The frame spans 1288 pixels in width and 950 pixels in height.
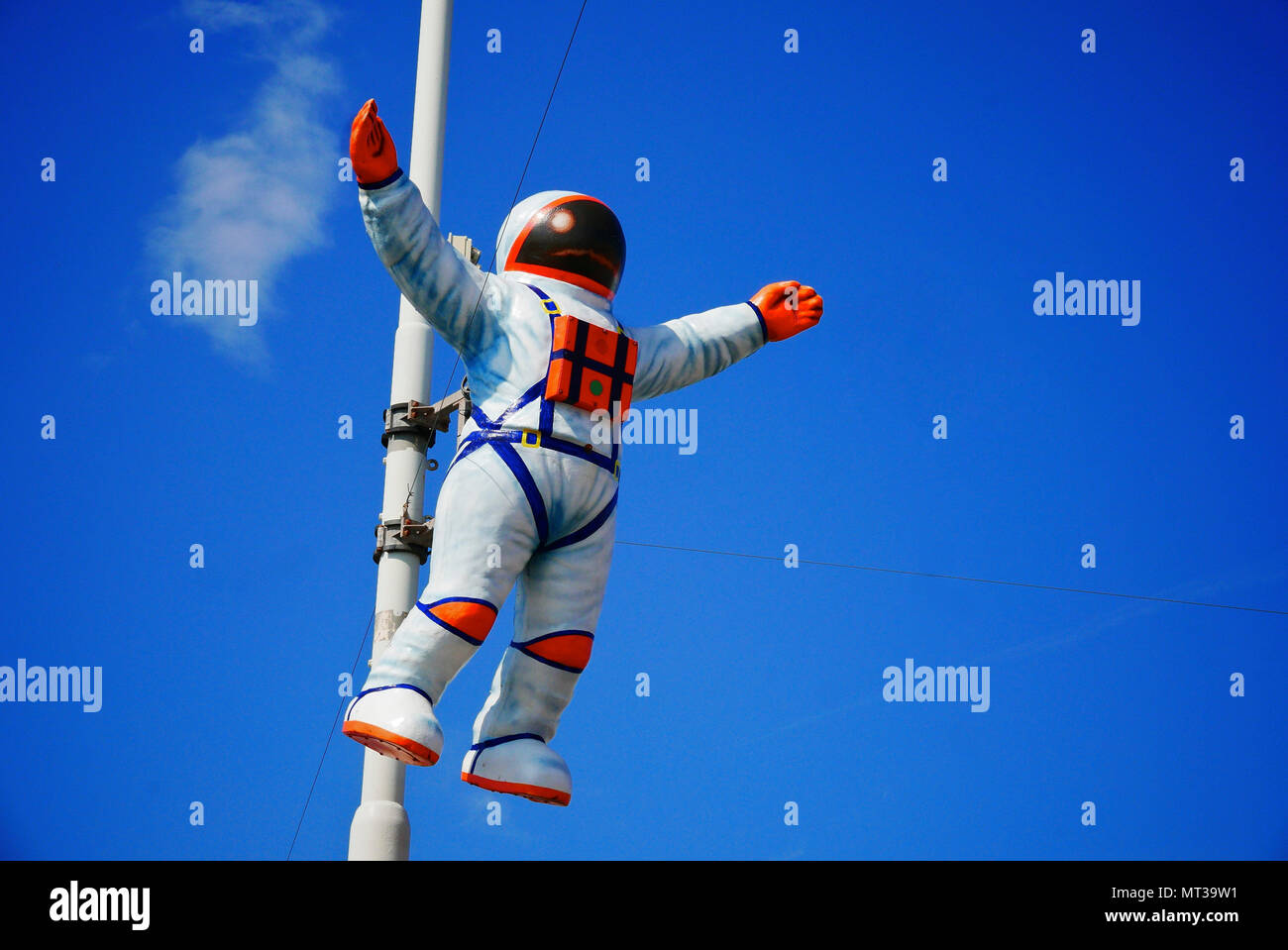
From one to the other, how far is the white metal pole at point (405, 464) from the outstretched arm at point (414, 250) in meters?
1.21

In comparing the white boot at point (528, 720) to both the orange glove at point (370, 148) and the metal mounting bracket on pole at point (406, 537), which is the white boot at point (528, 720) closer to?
the metal mounting bracket on pole at point (406, 537)

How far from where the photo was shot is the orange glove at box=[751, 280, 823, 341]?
648cm

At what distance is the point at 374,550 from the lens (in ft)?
22.1

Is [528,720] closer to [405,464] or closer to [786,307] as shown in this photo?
[405,464]

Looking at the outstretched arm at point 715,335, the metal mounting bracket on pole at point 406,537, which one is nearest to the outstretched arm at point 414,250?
the outstretched arm at point 715,335

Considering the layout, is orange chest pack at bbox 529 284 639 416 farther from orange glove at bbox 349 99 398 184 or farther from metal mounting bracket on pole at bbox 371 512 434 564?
metal mounting bracket on pole at bbox 371 512 434 564

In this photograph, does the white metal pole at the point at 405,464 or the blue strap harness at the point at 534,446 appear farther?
the white metal pole at the point at 405,464

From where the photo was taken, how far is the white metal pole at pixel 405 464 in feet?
20.7

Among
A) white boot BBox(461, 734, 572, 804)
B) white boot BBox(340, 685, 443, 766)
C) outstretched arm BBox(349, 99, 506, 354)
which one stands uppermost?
outstretched arm BBox(349, 99, 506, 354)

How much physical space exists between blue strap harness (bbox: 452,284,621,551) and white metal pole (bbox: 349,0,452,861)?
1127 millimetres

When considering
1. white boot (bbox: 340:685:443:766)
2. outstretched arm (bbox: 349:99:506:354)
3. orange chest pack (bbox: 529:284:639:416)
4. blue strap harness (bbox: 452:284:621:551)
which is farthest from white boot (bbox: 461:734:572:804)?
outstretched arm (bbox: 349:99:506:354)
